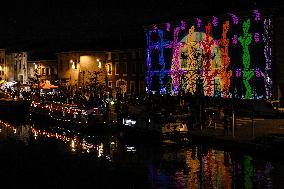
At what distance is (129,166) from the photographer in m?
29.0

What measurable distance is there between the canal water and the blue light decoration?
1233cm

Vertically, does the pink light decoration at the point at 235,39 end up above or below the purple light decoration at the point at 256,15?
below

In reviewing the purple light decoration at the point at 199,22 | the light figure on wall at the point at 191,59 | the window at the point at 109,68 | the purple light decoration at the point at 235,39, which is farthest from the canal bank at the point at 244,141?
the window at the point at 109,68

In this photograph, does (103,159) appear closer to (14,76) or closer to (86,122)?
(86,122)

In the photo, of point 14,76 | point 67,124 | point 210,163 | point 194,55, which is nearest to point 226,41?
point 194,55

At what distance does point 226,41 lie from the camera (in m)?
56.2

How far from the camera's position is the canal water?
2467cm

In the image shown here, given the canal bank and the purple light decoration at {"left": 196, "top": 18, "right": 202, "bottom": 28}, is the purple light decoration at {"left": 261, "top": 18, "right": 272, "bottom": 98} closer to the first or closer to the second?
the purple light decoration at {"left": 196, "top": 18, "right": 202, "bottom": 28}

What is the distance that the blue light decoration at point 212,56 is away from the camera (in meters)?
52.2

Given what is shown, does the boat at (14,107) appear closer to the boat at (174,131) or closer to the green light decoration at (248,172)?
the boat at (174,131)

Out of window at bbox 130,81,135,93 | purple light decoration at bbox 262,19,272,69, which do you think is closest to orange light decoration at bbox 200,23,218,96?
purple light decoration at bbox 262,19,272,69

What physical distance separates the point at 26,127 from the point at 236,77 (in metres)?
19.7

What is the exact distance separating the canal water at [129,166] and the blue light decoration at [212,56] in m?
12.3

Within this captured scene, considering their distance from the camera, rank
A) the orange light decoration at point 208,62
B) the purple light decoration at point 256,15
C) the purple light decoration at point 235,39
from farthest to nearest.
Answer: the orange light decoration at point 208,62, the purple light decoration at point 235,39, the purple light decoration at point 256,15
